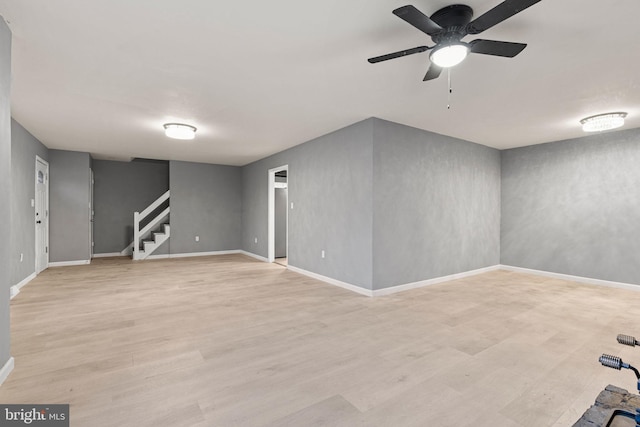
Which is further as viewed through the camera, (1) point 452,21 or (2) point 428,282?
(2) point 428,282

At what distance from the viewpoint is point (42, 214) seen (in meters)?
5.95

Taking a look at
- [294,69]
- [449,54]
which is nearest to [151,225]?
[294,69]

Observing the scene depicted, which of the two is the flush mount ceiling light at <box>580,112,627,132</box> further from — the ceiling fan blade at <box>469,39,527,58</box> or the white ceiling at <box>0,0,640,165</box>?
the ceiling fan blade at <box>469,39,527,58</box>

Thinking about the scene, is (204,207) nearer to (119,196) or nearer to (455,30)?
(119,196)

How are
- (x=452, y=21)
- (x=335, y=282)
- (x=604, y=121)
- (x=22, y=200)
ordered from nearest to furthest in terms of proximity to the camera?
(x=452, y=21) → (x=604, y=121) → (x=22, y=200) → (x=335, y=282)

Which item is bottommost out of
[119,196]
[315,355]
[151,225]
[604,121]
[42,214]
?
[315,355]

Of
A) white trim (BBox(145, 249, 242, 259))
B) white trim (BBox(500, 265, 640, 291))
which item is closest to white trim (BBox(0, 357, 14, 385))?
white trim (BBox(145, 249, 242, 259))

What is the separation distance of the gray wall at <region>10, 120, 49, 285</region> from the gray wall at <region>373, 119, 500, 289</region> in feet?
17.4

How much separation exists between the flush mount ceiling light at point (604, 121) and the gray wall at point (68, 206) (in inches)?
369

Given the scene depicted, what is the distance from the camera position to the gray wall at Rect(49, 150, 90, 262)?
6.42 meters

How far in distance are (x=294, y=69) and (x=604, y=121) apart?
427cm

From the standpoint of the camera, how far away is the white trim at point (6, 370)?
206cm

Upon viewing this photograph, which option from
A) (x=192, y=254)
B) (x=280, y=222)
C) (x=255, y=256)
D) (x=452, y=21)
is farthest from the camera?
(x=192, y=254)

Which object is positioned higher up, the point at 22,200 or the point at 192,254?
the point at 22,200
